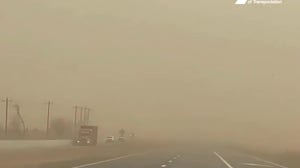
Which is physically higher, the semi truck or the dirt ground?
the semi truck

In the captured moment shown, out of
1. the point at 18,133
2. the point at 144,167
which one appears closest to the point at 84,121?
the point at 18,133

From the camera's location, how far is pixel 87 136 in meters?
95.9

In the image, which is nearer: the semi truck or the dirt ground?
the dirt ground

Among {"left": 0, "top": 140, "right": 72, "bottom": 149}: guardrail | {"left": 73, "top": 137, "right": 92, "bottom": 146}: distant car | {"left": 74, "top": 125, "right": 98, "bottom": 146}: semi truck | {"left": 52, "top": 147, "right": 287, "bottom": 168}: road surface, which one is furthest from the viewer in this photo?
{"left": 74, "top": 125, "right": 98, "bottom": 146}: semi truck

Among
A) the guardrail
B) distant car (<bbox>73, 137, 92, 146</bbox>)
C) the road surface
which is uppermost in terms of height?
distant car (<bbox>73, 137, 92, 146</bbox>)

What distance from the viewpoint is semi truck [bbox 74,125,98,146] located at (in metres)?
95.5

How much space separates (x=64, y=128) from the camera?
175 meters

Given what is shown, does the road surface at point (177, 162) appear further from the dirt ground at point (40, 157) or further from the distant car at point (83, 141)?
the distant car at point (83, 141)

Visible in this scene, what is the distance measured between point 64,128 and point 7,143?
104900mm

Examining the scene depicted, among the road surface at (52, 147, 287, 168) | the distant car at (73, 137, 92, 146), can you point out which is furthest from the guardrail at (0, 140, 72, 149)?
the road surface at (52, 147, 287, 168)

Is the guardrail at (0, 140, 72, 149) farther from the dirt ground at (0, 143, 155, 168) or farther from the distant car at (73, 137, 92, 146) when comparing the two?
the distant car at (73, 137, 92, 146)

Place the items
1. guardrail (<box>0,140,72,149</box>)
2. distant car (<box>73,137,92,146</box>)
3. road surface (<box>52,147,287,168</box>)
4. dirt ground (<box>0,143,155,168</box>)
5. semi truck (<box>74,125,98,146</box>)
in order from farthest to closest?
semi truck (<box>74,125,98,146</box>), distant car (<box>73,137,92,146</box>), guardrail (<box>0,140,72,149</box>), dirt ground (<box>0,143,155,168</box>), road surface (<box>52,147,287,168</box>)

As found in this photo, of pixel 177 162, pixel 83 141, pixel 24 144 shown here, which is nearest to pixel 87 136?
pixel 83 141

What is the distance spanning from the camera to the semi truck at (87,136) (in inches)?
3760
